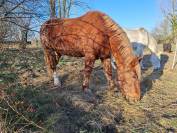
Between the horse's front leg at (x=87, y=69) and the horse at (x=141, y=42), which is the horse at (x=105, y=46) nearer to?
the horse's front leg at (x=87, y=69)

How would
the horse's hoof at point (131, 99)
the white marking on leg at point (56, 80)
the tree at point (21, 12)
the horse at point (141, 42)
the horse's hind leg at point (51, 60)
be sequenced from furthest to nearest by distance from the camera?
the horse at point (141, 42), the horse's hind leg at point (51, 60), the white marking on leg at point (56, 80), the horse's hoof at point (131, 99), the tree at point (21, 12)

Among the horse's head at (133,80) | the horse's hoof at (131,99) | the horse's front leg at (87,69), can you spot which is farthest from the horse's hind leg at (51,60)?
the horse's hoof at (131,99)

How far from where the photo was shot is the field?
554 cm

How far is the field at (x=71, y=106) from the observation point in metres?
5.54

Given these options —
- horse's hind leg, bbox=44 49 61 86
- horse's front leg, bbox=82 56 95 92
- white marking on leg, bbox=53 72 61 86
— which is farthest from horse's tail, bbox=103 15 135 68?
horse's hind leg, bbox=44 49 61 86

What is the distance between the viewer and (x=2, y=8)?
4.97 meters

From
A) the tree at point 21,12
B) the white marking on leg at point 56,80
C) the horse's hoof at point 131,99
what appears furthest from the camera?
the white marking on leg at point 56,80

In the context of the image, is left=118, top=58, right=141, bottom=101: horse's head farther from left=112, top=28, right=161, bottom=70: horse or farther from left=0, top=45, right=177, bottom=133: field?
left=112, top=28, right=161, bottom=70: horse

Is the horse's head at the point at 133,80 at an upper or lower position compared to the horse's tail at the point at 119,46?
lower

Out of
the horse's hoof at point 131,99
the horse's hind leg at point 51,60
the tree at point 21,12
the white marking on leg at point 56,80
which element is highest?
the tree at point 21,12

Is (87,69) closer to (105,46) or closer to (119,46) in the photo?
(105,46)

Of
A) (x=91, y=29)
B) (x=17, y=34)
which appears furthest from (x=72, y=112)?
(x=91, y=29)

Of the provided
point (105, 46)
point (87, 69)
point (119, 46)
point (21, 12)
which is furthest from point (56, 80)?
point (21, 12)

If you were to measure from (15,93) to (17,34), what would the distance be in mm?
965
